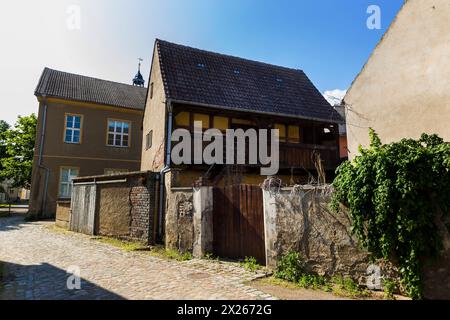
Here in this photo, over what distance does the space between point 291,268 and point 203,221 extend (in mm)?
2763

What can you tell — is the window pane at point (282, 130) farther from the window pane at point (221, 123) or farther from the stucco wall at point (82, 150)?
the stucco wall at point (82, 150)

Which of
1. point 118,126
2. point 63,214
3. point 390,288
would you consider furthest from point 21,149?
point 390,288

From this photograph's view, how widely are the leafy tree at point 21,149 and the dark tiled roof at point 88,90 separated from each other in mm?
7214

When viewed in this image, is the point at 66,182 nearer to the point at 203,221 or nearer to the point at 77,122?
the point at 77,122

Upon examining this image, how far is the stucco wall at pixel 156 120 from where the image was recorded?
11.9 meters

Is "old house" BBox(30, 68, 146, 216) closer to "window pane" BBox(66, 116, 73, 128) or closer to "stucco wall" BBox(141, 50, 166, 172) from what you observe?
"window pane" BBox(66, 116, 73, 128)

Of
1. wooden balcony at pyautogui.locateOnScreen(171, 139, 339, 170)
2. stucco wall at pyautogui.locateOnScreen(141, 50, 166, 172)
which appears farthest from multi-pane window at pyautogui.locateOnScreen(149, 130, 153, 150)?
wooden balcony at pyautogui.locateOnScreen(171, 139, 339, 170)

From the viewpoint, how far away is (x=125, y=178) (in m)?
10.2

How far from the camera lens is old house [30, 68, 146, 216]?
58.6ft

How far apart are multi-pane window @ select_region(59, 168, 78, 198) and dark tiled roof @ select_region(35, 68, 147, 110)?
15.7ft

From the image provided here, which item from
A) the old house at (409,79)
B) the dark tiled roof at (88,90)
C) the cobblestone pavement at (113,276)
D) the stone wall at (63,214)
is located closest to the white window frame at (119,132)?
the dark tiled roof at (88,90)

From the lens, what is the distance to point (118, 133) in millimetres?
20516

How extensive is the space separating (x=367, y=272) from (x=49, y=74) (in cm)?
2339
